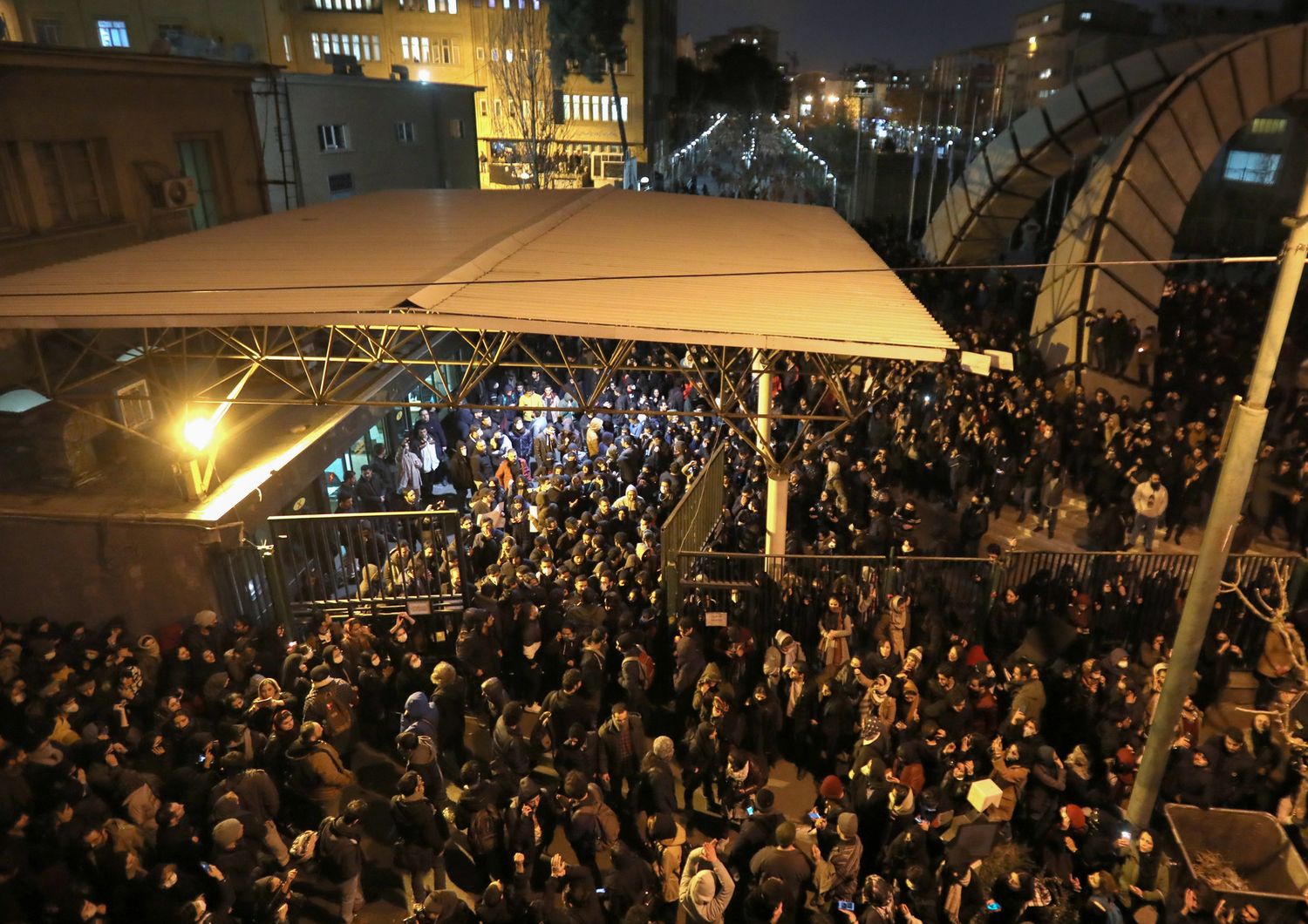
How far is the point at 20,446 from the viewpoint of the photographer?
9.58 meters

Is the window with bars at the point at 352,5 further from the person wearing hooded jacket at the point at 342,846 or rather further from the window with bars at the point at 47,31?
the person wearing hooded jacket at the point at 342,846

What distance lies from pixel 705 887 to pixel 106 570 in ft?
24.3

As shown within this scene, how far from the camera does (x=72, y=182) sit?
12000mm

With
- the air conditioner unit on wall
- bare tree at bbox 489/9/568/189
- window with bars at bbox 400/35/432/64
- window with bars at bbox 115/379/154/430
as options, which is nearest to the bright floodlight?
window with bars at bbox 115/379/154/430

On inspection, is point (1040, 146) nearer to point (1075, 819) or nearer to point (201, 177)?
point (1075, 819)

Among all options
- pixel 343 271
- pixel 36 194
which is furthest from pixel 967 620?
pixel 36 194

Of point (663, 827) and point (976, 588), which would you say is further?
point (976, 588)

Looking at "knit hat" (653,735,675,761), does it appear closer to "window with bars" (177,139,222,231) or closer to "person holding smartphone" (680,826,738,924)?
"person holding smartphone" (680,826,738,924)

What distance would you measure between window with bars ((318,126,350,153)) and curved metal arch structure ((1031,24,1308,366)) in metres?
16.6

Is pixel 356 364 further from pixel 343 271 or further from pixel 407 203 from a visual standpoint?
pixel 343 271

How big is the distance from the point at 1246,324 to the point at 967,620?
12222 mm

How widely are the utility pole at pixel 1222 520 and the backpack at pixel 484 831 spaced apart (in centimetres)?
468

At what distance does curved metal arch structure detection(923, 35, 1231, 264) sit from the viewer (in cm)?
1788

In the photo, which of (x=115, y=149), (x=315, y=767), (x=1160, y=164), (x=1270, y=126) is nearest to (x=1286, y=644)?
(x=315, y=767)
